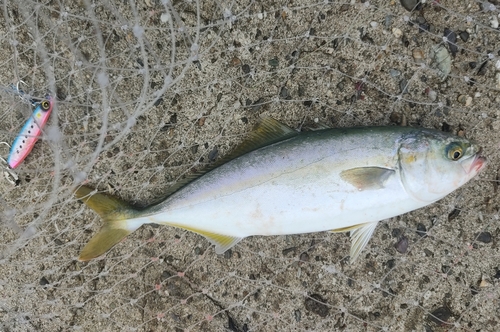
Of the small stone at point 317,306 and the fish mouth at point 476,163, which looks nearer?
the fish mouth at point 476,163

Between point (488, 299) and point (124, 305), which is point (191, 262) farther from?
point (488, 299)

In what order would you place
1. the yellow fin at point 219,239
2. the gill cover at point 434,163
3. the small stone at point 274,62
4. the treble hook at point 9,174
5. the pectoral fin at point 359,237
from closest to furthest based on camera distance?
the gill cover at point 434,163 → the pectoral fin at point 359,237 → the yellow fin at point 219,239 → the small stone at point 274,62 → the treble hook at point 9,174

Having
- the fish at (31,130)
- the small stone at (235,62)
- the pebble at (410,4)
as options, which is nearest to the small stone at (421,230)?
the pebble at (410,4)

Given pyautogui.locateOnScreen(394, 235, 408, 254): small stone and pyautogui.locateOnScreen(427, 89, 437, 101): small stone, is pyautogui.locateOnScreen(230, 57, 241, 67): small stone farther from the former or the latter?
pyautogui.locateOnScreen(394, 235, 408, 254): small stone

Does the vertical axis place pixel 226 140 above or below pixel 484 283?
above

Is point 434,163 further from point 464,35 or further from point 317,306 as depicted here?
point 317,306

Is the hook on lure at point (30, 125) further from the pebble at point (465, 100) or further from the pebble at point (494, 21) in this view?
the pebble at point (494, 21)

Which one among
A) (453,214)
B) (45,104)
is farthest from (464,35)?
(45,104)
